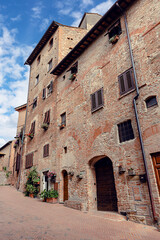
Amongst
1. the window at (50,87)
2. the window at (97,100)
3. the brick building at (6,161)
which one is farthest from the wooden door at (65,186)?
the brick building at (6,161)

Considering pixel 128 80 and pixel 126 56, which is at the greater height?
pixel 126 56

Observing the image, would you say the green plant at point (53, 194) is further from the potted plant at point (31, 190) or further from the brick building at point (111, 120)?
the potted plant at point (31, 190)

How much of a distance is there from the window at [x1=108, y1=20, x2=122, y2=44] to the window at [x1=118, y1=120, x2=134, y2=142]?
506cm

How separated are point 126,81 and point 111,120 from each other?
83.2 inches

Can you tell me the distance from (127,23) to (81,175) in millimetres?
9022

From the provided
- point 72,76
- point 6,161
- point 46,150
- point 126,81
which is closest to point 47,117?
point 46,150

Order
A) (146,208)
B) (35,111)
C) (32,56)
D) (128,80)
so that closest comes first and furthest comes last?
(146,208) → (128,80) → (35,111) → (32,56)

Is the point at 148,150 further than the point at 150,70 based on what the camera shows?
No

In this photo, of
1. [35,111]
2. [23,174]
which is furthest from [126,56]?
[23,174]

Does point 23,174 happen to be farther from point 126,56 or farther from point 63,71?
point 126,56

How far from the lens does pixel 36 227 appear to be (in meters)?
5.92

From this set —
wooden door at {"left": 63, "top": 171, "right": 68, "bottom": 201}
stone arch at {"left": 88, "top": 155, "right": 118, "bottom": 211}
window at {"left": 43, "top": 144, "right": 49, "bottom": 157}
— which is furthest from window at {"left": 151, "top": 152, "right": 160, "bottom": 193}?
window at {"left": 43, "top": 144, "right": 49, "bottom": 157}

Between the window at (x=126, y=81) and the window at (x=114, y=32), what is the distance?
2472mm

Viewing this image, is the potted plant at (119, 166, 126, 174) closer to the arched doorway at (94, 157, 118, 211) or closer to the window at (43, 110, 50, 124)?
the arched doorway at (94, 157, 118, 211)
